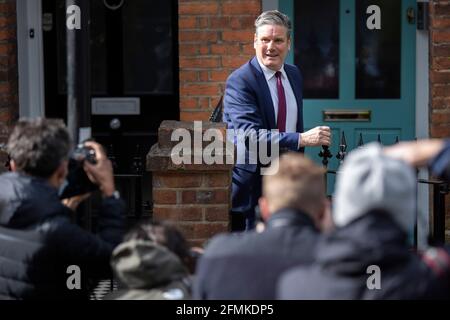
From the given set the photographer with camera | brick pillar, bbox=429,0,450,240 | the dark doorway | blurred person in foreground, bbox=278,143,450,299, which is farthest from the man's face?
blurred person in foreground, bbox=278,143,450,299

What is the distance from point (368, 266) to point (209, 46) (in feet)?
15.4

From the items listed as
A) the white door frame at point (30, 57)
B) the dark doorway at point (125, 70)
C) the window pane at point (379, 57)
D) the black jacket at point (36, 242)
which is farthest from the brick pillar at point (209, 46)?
the black jacket at point (36, 242)

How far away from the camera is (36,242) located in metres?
4.17

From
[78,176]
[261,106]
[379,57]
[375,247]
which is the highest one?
[379,57]

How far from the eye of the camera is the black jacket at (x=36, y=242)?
13.7ft

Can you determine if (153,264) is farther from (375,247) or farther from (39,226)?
(375,247)

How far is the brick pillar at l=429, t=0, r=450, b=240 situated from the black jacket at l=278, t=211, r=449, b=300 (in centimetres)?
437

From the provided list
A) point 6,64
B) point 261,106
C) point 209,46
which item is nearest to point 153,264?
point 261,106

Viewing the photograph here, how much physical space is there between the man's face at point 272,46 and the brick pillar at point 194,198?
24.7 inches

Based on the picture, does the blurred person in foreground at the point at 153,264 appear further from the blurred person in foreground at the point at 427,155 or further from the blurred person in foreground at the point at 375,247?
the blurred person in foreground at the point at 427,155

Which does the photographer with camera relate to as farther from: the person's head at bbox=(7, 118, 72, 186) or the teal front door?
the teal front door

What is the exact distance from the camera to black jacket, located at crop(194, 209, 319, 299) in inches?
144

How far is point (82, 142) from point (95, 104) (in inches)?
153
